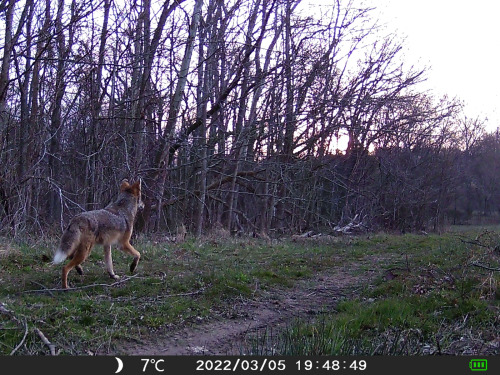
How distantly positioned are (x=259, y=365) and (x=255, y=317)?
2.90m

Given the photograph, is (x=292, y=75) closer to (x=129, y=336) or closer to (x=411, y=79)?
(x=411, y=79)

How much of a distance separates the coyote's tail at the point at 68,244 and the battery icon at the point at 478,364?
5.76m

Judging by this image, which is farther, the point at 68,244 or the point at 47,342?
the point at 68,244

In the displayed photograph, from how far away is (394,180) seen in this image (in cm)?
3194

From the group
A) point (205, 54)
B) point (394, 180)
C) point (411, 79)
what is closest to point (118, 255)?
point (205, 54)

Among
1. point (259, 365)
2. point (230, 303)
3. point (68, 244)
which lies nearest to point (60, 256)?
point (68, 244)

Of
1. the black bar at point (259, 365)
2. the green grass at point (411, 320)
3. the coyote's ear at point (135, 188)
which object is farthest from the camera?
the coyote's ear at point (135, 188)

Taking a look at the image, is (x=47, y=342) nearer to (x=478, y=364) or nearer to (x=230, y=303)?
(x=230, y=303)

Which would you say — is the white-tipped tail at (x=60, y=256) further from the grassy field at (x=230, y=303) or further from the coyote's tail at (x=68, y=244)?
the grassy field at (x=230, y=303)

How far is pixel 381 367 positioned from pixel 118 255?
7.51 meters

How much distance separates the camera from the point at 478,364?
4625mm

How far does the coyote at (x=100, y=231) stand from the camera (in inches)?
299

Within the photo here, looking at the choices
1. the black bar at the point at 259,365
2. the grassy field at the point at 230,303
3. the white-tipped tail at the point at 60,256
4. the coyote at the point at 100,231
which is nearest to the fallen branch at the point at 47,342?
the grassy field at the point at 230,303

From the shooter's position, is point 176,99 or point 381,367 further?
point 176,99
